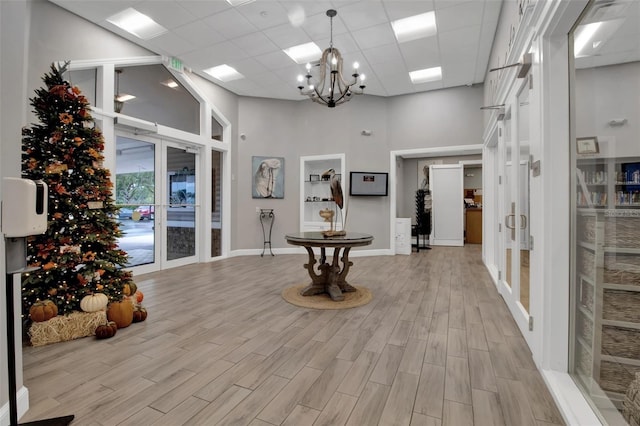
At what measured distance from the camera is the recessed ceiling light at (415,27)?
404cm

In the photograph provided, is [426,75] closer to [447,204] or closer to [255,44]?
[255,44]

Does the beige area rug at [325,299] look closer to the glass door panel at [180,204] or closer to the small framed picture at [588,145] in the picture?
the small framed picture at [588,145]

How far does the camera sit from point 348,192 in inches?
260

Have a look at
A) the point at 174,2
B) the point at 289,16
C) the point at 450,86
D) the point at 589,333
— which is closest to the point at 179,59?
the point at 174,2

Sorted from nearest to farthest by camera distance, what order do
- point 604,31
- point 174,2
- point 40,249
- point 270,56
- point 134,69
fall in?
point 604,31, point 40,249, point 174,2, point 134,69, point 270,56

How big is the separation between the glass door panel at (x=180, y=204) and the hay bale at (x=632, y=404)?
5628 millimetres

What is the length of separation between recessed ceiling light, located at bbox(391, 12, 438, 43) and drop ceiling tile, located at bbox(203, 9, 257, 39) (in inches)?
80.6

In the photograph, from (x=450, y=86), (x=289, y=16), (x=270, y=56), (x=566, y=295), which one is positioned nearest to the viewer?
(x=566, y=295)

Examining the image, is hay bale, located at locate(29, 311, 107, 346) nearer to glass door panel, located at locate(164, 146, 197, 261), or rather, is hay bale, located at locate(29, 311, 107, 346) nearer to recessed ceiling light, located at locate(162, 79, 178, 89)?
glass door panel, located at locate(164, 146, 197, 261)

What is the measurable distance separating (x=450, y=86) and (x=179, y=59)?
528 cm

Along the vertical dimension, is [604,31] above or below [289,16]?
below

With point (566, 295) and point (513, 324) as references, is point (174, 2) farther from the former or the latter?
point (513, 324)

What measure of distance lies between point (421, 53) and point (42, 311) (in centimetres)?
579

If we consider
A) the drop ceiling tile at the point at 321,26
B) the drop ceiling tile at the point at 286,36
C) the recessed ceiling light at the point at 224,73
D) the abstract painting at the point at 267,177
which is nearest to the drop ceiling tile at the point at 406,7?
the drop ceiling tile at the point at 321,26
